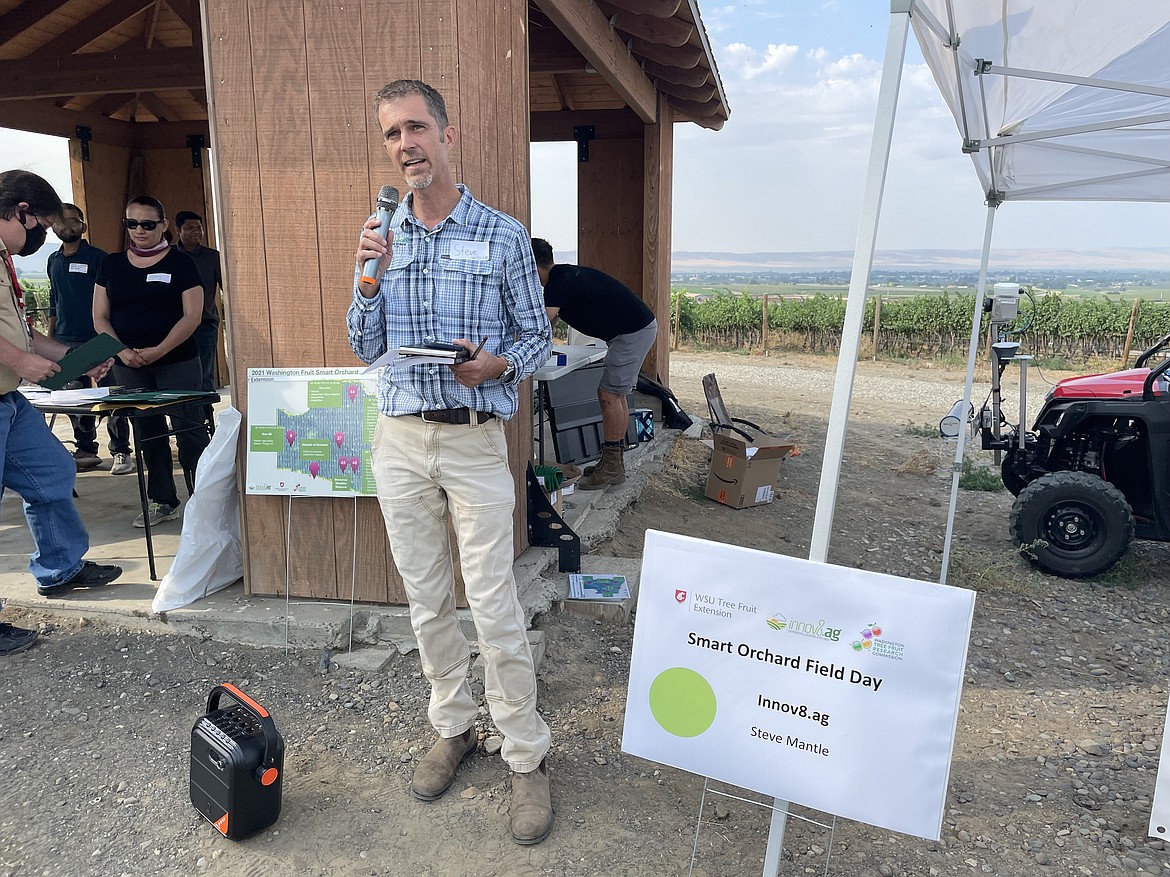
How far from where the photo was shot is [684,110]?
8.23 meters

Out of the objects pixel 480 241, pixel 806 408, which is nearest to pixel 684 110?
pixel 806 408

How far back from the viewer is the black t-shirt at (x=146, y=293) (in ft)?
13.9

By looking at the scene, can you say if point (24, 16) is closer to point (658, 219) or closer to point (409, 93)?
point (658, 219)

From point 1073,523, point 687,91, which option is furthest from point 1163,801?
point 687,91

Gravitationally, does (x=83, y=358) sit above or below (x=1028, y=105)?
below

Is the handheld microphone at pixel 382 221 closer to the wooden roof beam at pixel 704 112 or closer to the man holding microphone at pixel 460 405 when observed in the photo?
the man holding microphone at pixel 460 405

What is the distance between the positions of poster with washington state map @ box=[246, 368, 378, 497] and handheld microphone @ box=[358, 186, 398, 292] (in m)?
1.20

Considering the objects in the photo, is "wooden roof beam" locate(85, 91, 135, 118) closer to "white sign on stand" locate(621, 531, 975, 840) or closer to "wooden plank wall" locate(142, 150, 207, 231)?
"wooden plank wall" locate(142, 150, 207, 231)

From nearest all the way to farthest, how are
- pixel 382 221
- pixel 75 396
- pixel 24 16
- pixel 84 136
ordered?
1. pixel 382 221
2. pixel 75 396
3. pixel 24 16
4. pixel 84 136

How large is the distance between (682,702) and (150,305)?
3.76 m

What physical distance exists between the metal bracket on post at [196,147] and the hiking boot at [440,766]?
9102mm

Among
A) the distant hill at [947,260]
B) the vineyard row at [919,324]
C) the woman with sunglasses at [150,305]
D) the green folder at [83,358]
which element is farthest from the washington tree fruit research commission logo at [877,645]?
the distant hill at [947,260]

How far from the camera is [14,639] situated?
10.5 feet

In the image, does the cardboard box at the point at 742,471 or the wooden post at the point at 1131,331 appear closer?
the cardboard box at the point at 742,471
